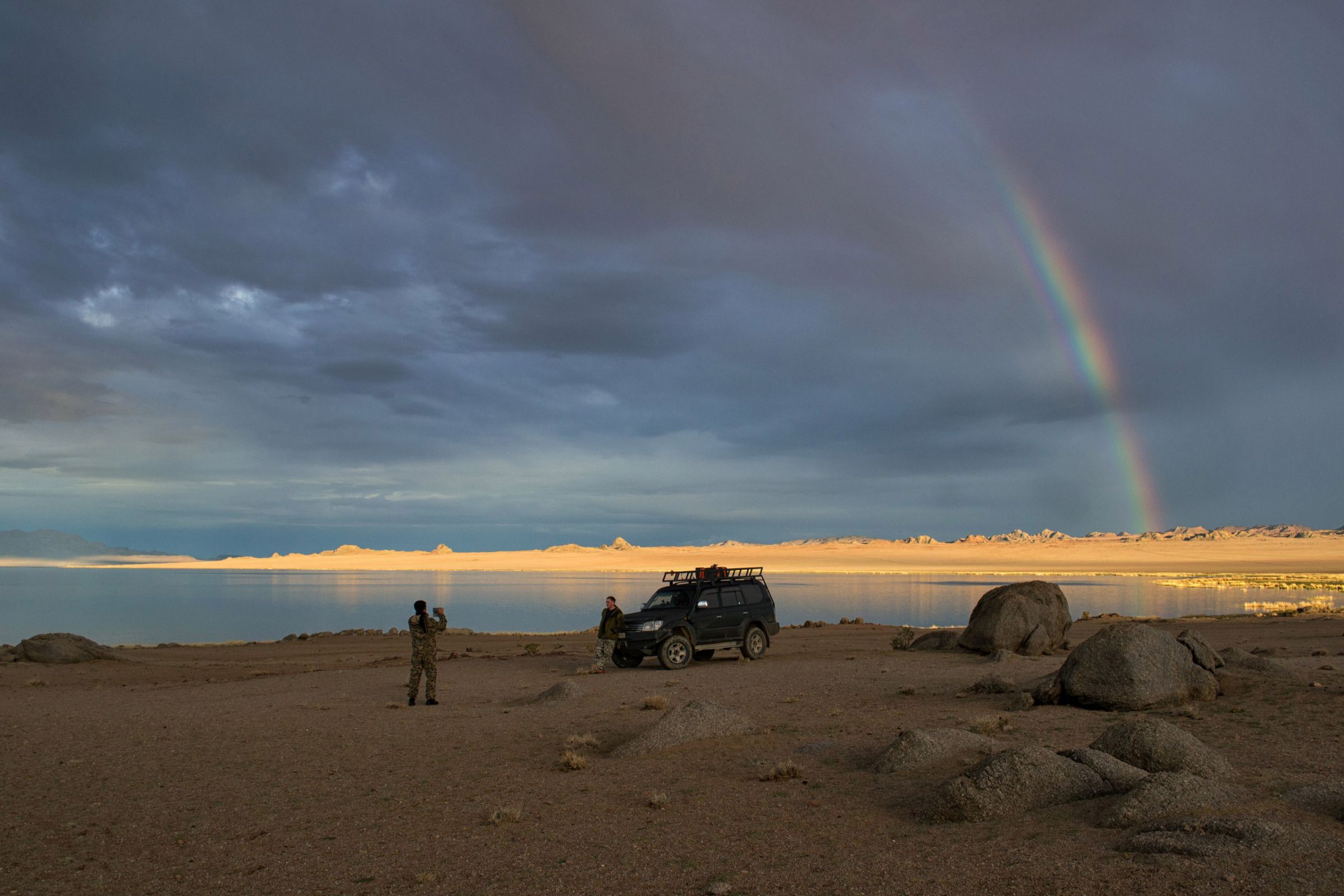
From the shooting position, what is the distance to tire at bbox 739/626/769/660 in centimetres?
2347

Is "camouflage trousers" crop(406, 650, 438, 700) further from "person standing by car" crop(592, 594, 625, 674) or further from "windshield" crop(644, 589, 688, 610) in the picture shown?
"windshield" crop(644, 589, 688, 610)

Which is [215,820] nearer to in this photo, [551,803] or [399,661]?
[551,803]

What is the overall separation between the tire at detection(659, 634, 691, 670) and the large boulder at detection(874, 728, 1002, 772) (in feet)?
39.9

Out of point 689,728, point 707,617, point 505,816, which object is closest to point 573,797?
point 505,816

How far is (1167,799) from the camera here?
727 cm

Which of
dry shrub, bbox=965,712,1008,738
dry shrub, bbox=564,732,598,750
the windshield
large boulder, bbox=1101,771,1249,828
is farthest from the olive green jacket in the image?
large boulder, bbox=1101,771,1249,828

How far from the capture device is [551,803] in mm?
9273

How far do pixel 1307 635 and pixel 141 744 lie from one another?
29.5 meters

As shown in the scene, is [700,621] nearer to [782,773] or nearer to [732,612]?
[732,612]

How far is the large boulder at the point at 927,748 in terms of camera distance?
970 centimetres

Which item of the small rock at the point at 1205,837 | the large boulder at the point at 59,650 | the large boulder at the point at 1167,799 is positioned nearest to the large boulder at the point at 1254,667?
the large boulder at the point at 1167,799

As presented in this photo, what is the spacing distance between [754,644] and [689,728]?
12.0 m

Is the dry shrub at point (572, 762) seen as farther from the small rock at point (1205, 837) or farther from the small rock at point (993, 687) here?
the small rock at point (993, 687)

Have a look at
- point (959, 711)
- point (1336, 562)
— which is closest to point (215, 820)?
point (959, 711)
